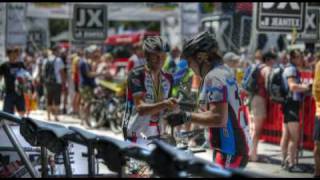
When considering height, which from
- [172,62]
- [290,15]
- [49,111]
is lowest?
[49,111]

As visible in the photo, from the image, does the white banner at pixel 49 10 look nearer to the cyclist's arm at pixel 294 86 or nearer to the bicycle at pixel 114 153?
the cyclist's arm at pixel 294 86

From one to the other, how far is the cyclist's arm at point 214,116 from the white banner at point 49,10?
105ft

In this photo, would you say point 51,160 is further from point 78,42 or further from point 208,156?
point 78,42

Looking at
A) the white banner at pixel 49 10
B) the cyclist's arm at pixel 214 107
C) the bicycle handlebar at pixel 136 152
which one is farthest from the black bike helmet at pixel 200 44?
the white banner at pixel 49 10

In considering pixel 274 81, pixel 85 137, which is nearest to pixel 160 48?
pixel 85 137

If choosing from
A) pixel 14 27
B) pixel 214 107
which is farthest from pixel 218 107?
pixel 14 27

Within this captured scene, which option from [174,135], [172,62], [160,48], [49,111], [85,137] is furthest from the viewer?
[49,111]

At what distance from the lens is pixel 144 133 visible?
5.75 metres

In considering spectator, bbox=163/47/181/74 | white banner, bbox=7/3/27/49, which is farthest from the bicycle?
white banner, bbox=7/3/27/49

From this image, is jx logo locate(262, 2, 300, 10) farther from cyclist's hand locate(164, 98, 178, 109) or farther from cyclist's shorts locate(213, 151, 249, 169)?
cyclist's shorts locate(213, 151, 249, 169)

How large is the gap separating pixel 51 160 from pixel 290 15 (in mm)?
7655

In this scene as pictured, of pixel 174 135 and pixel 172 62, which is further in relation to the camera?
pixel 172 62

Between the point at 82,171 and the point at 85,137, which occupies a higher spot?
the point at 85,137

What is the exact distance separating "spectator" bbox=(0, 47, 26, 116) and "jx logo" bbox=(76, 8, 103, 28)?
16.9ft
